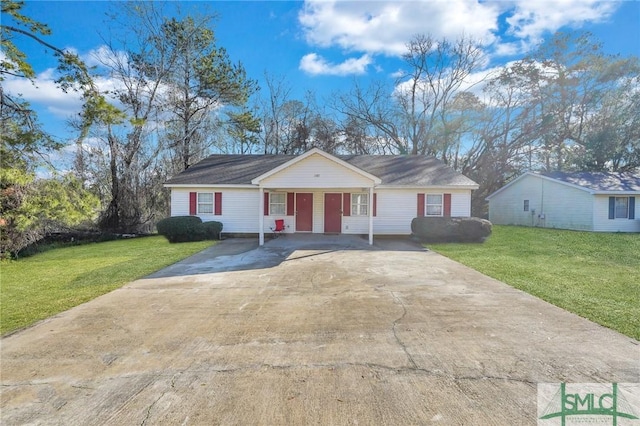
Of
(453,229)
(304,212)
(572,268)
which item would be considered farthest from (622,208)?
(304,212)

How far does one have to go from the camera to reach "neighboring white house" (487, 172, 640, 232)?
17.0 m

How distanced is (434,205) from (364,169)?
4521 mm

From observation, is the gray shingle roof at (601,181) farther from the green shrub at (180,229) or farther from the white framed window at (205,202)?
the green shrub at (180,229)

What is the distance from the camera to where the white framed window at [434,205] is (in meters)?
15.5

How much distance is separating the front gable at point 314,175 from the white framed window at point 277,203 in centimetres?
312

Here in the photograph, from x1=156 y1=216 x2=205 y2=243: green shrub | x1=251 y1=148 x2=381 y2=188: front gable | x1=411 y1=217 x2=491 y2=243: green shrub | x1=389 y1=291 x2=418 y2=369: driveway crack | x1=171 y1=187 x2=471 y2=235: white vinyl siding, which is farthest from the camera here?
x1=171 y1=187 x2=471 y2=235: white vinyl siding

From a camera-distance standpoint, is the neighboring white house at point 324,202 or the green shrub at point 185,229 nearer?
the green shrub at point 185,229

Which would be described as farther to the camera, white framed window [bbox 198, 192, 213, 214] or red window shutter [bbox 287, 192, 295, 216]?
red window shutter [bbox 287, 192, 295, 216]

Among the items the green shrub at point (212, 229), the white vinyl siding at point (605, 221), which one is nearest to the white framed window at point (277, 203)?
the green shrub at point (212, 229)

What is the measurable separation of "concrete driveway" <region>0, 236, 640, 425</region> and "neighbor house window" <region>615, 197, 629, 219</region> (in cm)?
1717

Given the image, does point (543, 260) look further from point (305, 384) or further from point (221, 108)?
point (221, 108)

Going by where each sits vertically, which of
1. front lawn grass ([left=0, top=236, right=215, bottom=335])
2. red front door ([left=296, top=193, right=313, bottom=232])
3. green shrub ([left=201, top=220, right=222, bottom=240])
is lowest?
front lawn grass ([left=0, top=236, right=215, bottom=335])

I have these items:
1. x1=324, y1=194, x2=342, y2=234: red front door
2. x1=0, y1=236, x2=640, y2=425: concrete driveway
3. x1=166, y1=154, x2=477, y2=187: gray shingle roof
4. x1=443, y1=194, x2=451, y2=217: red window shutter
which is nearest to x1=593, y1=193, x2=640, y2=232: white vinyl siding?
x1=166, y1=154, x2=477, y2=187: gray shingle roof

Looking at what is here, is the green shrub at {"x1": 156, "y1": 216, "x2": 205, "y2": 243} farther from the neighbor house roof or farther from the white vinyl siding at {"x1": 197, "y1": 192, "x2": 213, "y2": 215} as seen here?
the neighbor house roof
